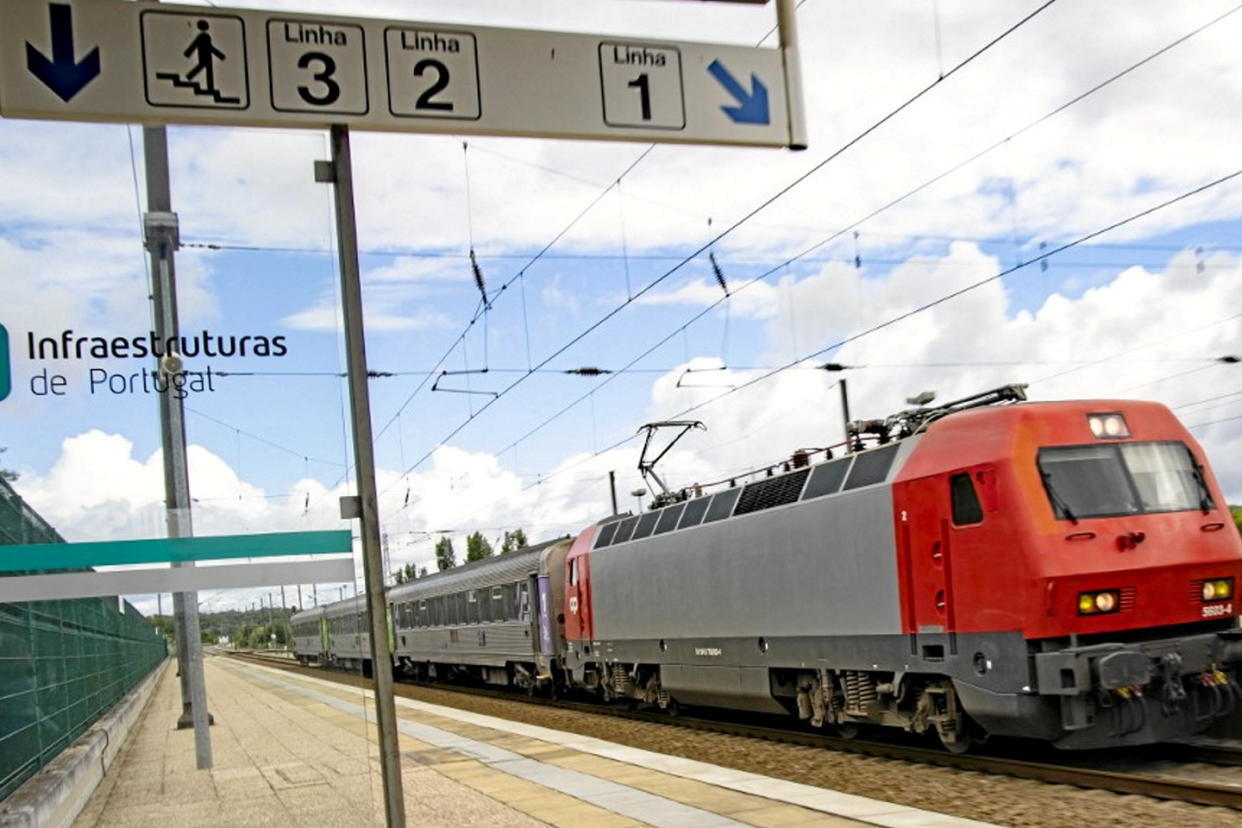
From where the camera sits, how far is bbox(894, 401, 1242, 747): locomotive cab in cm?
980

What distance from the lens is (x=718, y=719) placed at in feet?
59.4

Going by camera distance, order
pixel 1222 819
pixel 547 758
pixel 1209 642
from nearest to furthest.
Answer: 1. pixel 1222 819
2. pixel 1209 642
3. pixel 547 758

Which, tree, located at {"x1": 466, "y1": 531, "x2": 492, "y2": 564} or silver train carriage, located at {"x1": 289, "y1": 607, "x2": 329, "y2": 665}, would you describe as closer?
silver train carriage, located at {"x1": 289, "y1": 607, "x2": 329, "y2": 665}

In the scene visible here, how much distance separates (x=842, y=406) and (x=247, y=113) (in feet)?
74.8

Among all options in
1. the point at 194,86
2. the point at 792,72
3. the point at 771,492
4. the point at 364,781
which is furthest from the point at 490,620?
the point at 194,86

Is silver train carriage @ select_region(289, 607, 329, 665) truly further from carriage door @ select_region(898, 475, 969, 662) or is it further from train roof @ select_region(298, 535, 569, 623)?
train roof @ select_region(298, 535, 569, 623)

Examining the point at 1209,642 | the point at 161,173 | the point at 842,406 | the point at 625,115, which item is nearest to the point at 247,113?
the point at 161,173

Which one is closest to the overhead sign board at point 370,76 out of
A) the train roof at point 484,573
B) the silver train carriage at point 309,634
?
the silver train carriage at point 309,634

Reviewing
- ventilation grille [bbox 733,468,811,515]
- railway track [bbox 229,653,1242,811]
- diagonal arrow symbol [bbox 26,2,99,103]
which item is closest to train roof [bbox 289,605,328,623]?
railway track [bbox 229,653,1242,811]

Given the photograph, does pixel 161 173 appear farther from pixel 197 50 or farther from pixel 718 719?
pixel 718 719

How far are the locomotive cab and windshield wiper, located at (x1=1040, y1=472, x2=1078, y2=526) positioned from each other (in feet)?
0.04

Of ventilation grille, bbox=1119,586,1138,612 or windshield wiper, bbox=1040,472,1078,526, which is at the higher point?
windshield wiper, bbox=1040,472,1078,526

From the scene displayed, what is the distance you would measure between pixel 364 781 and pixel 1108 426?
7735 millimetres

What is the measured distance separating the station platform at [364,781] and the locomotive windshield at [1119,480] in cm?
322
